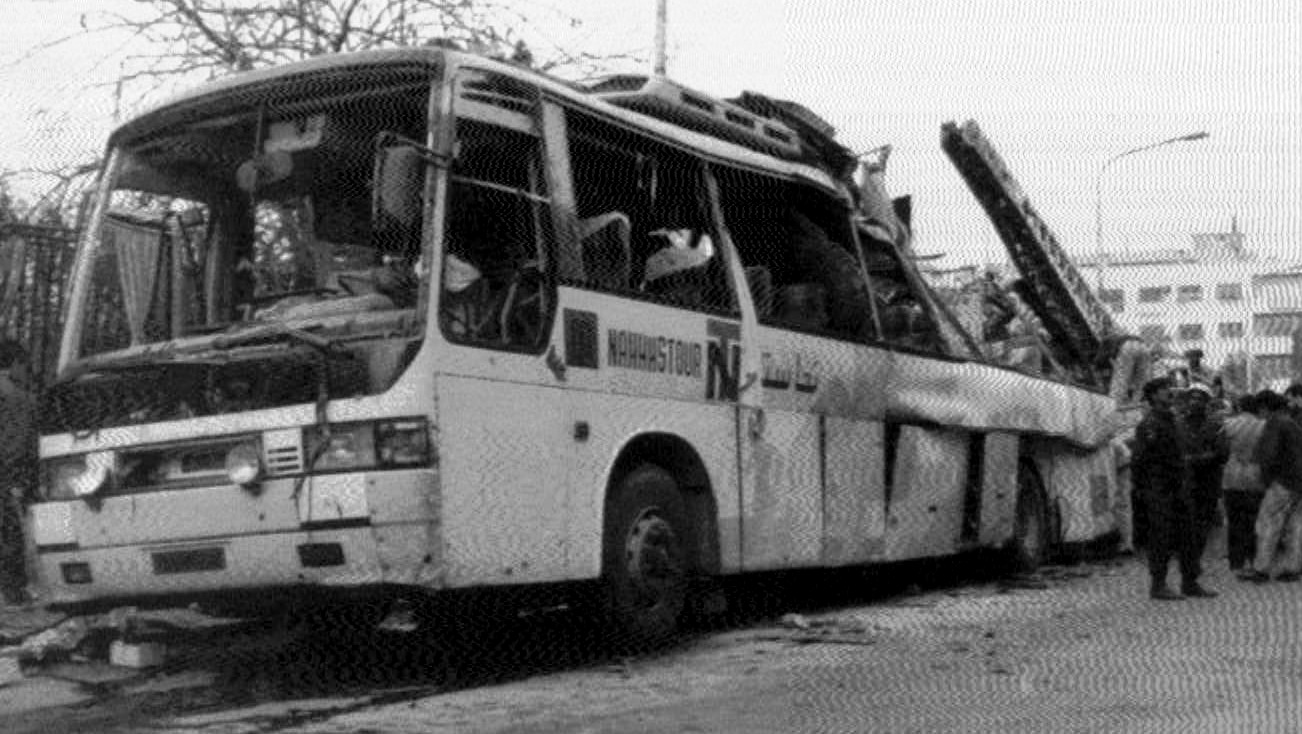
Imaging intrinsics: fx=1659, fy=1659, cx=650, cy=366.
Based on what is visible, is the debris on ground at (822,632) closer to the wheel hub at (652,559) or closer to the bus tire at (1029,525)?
the wheel hub at (652,559)

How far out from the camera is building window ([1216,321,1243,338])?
87.2 meters

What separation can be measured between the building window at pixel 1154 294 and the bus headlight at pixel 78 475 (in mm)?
85766

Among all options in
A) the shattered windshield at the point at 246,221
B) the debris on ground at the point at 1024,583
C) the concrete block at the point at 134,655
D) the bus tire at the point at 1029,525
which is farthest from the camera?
the bus tire at the point at 1029,525

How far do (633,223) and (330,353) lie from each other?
94.2 inches

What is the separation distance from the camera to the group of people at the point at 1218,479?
11523mm

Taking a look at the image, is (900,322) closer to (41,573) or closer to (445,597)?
(445,597)

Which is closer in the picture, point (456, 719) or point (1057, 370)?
point (456, 719)

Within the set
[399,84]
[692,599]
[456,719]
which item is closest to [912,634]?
[692,599]

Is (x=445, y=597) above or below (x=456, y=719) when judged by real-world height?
above

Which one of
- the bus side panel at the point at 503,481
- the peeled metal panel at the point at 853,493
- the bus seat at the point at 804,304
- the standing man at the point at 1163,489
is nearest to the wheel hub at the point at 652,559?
the bus side panel at the point at 503,481

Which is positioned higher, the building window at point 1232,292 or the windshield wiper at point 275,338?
the building window at point 1232,292

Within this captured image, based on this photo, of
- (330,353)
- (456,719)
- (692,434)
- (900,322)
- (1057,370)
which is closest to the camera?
(456,719)

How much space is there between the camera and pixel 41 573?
768 centimetres

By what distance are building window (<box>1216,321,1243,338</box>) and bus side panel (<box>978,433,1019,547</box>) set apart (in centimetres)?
7892
